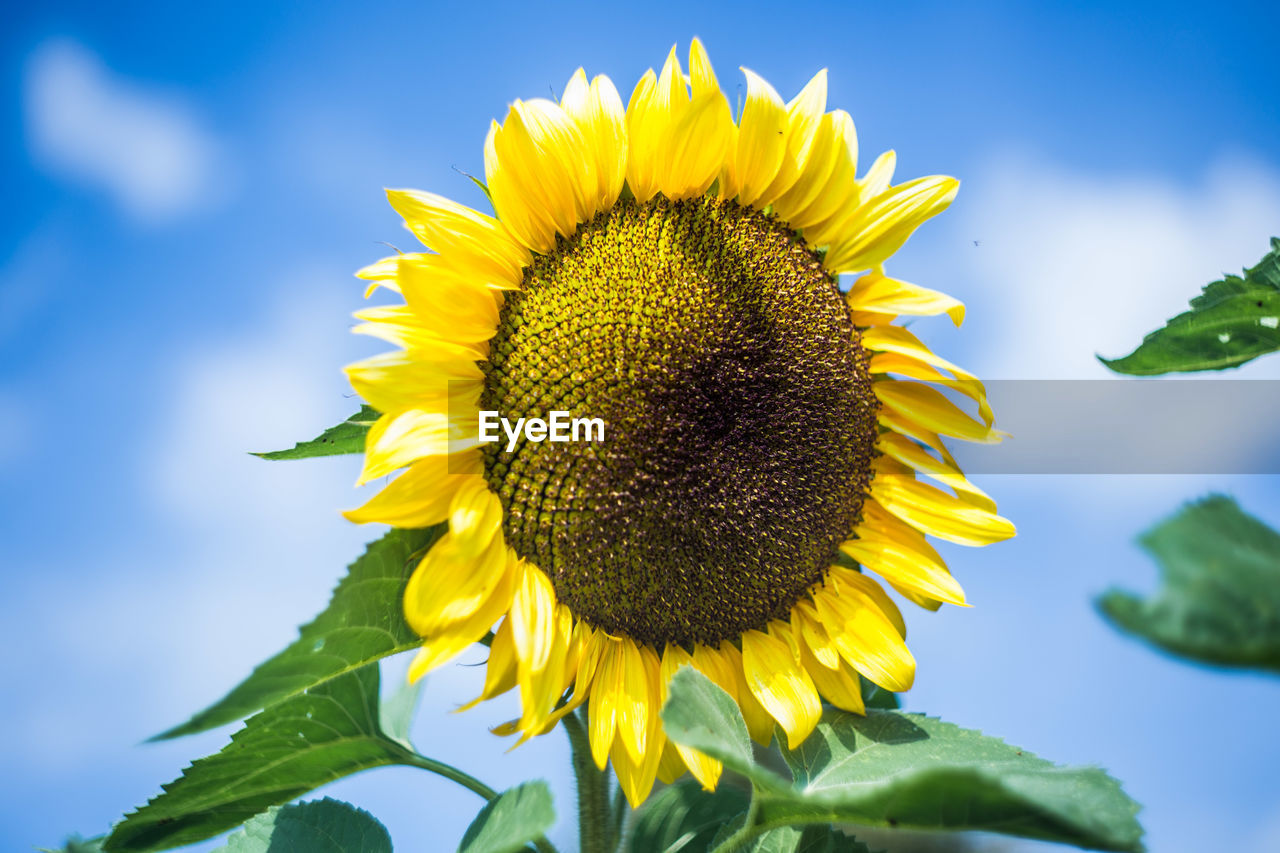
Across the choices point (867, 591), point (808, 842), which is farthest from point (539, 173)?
point (808, 842)

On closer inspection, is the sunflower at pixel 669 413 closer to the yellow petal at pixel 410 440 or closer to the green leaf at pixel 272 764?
the yellow petal at pixel 410 440

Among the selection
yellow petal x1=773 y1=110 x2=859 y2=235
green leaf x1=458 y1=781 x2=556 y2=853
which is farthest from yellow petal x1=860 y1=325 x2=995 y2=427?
green leaf x1=458 y1=781 x2=556 y2=853

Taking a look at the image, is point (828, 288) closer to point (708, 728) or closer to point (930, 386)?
point (930, 386)

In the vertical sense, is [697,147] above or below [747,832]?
above

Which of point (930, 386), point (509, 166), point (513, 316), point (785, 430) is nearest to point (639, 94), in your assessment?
point (509, 166)

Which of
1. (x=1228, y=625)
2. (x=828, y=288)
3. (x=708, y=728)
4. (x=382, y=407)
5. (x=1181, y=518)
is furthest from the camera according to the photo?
(x=828, y=288)

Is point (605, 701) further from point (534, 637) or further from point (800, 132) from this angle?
point (800, 132)

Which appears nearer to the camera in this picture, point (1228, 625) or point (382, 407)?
point (1228, 625)

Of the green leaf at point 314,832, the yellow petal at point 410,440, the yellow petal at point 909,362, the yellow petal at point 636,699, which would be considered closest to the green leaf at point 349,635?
the yellow petal at point 410,440
